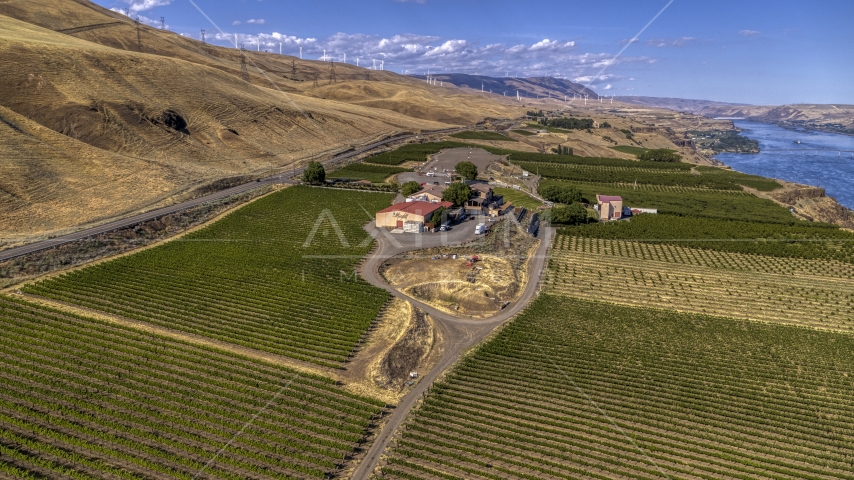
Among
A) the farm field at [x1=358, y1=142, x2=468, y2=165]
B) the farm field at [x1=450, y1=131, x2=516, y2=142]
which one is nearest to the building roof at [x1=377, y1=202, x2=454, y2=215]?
the farm field at [x1=358, y1=142, x2=468, y2=165]

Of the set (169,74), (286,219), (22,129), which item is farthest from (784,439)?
(169,74)

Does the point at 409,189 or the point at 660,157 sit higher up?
the point at 660,157

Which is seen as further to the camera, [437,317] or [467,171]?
[467,171]

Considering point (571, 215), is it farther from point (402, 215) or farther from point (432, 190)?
point (402, 215)

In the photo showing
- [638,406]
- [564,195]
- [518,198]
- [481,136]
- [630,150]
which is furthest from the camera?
[481,136]

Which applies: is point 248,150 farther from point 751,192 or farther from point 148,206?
point 751,192

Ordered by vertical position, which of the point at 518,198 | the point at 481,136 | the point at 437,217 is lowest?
the point at 437,217

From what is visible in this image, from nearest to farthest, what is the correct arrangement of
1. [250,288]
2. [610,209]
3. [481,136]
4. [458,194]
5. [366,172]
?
[250,288] → [458,194] → [610,209] → [366,172] → [481,136]

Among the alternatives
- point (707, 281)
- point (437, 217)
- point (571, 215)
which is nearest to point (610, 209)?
point (571, 215)
